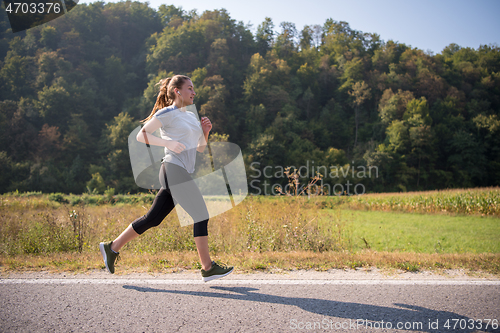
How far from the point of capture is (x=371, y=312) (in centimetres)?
243

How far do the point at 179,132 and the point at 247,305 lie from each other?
1751mm

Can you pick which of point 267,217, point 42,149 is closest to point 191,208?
point 267,217

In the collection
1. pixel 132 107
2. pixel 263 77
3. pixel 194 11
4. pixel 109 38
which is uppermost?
pixel 194 11

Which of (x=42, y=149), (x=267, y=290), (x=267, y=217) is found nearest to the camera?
(x=267, y=290)

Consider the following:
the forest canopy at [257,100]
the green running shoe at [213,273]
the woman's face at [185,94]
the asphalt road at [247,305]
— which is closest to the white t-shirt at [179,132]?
the woman's face at [185,94]

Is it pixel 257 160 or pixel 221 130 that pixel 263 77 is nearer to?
pixel 221 130

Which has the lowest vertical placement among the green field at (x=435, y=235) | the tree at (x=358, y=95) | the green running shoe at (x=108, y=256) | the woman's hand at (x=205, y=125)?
the green field at (x=435, y=235)

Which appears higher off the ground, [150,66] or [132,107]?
[150,66]

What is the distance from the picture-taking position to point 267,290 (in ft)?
9.51

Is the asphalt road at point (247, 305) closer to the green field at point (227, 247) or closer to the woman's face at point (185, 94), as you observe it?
the green field at point (227, 247)

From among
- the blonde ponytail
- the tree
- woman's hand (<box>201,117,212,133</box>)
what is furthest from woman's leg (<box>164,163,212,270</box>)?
the tree

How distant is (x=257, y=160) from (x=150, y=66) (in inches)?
1434

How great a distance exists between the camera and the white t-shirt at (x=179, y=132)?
297 centimetres

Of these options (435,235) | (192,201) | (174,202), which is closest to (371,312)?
(192,201)
